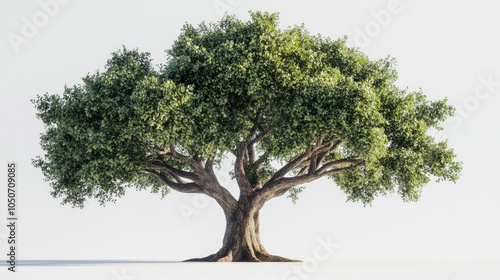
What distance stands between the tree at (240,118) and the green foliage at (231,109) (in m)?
0.06

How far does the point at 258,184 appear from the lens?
37.9m

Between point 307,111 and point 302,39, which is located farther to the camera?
point 302,39

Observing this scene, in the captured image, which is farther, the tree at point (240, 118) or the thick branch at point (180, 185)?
the thick branch at point (180, 185)

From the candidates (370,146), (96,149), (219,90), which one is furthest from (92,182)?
(370,146)

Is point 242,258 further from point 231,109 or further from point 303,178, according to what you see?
point 231,109

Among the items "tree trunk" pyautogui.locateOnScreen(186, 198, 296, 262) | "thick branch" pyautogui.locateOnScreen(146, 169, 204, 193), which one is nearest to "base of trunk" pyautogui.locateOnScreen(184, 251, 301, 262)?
"tree trunk" pyautogui.locateOnScreen(186, 198, 296, 262)

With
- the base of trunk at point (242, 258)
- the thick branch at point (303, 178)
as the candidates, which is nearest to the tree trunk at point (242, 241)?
the base of trunk at point (242, 258)

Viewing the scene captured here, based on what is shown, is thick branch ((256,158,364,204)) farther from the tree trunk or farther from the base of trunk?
the base of trunk

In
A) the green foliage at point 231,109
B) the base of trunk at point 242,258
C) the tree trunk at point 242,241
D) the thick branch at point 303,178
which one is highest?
the green foliage at point 231,109

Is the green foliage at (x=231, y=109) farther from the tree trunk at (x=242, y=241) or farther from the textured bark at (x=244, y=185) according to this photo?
the tree trunk at (x=242, y=241)

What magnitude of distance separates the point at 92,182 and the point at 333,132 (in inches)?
462

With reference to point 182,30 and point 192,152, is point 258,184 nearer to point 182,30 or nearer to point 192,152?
point 192,152

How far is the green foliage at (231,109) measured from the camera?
31.5 m

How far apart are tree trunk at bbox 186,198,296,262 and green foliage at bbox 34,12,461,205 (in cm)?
389
